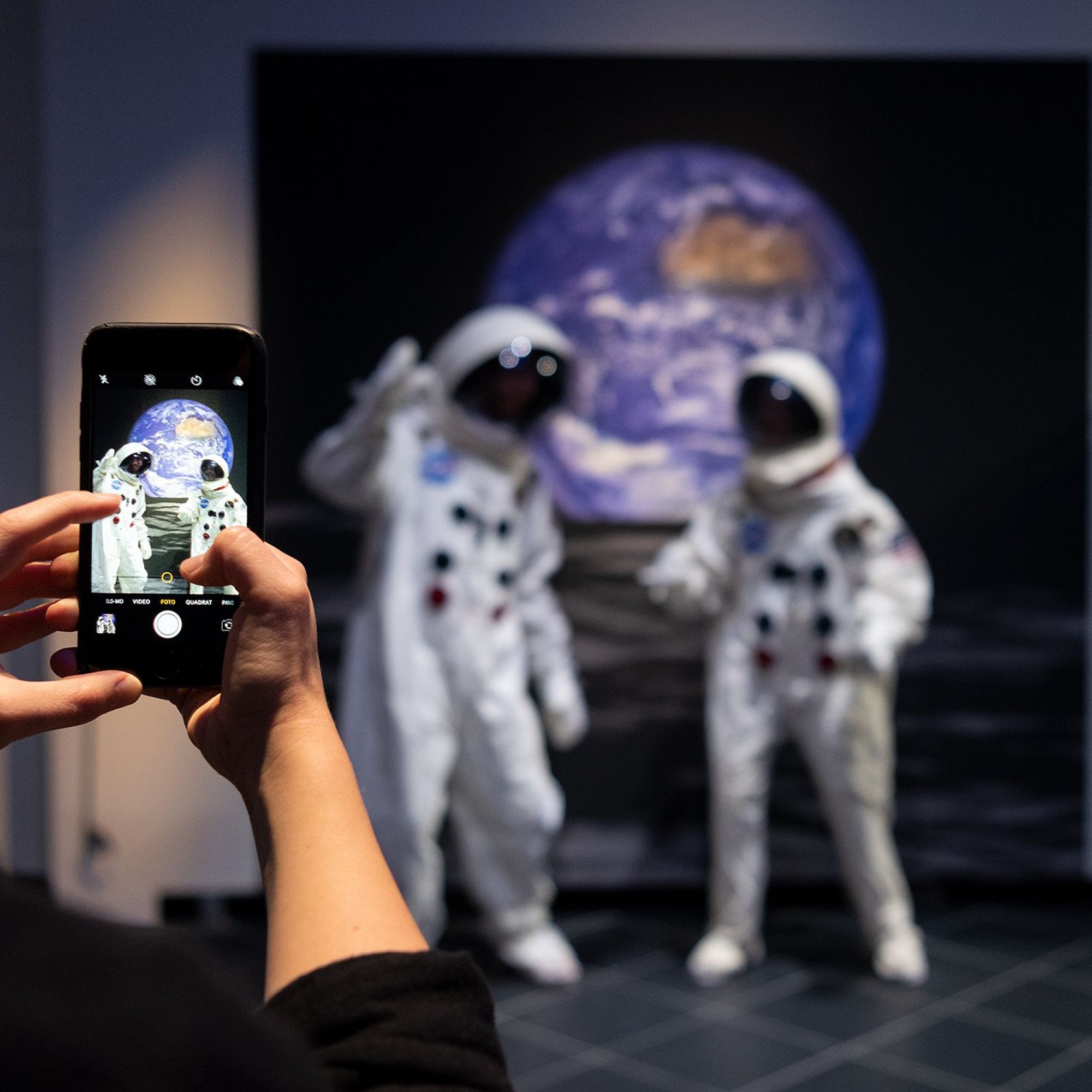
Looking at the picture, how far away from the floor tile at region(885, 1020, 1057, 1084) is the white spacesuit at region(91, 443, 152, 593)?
2.31 metres

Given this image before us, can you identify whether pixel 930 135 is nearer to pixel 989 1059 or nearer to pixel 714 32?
pixel 714 32

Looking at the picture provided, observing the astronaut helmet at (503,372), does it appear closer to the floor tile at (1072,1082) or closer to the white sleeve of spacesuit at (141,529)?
the floor tile at (1072,1082)

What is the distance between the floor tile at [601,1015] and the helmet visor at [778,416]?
1.43 meters

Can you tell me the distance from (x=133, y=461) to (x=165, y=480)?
0.03 meters

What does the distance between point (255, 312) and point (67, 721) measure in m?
3.02

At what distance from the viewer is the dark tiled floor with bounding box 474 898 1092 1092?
2650 millimetres

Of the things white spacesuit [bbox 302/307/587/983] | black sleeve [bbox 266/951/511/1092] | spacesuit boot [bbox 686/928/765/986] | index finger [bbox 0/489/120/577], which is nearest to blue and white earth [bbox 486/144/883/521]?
white spacesuit [bbox 302/307/587/983]

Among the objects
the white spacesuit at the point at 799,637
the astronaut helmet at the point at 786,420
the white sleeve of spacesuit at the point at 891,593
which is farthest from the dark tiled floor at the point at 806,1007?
the astronaut helmet at the point at 786,420

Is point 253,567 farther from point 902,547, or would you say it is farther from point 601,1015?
point 902,547

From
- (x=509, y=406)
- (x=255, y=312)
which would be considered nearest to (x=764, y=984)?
(x=509, y=406)

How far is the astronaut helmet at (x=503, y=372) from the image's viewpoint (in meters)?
3.16

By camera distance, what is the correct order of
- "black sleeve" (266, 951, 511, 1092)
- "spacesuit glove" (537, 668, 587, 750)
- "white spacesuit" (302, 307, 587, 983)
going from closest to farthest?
"black sleeve" (266, 951, 511, 1092)
"white spacesuit" (302, 307, 587, 983)
"spacesuit glove" (537, 668, 587, 750)

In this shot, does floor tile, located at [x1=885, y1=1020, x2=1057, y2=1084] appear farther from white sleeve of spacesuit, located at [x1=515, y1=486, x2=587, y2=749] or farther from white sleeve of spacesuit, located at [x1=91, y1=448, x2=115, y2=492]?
white sleeve of spacesuit, located at [x1=91, y1=448, x2=115, y2=492]

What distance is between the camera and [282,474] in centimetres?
365
